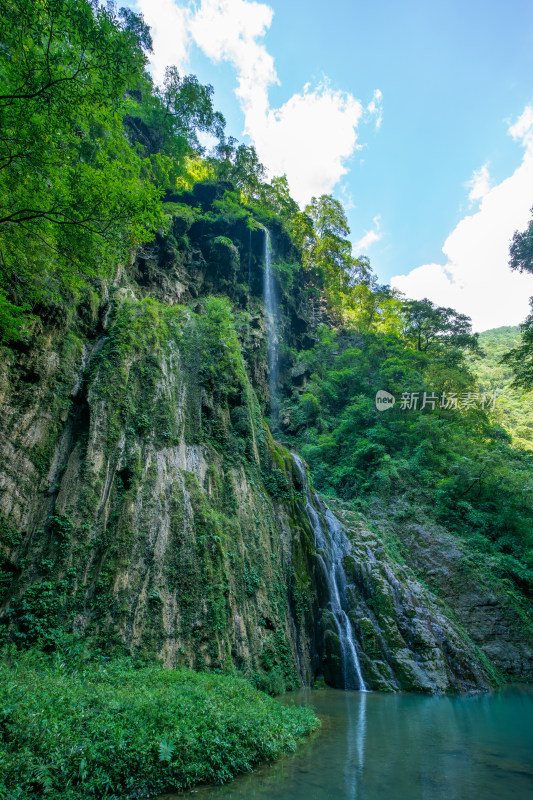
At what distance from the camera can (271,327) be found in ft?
94.7

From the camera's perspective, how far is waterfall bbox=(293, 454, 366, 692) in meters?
12.9

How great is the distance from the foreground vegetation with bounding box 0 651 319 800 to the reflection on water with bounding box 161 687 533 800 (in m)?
0.34

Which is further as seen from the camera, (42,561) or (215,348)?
(215,348)

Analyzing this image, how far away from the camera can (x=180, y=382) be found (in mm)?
12852

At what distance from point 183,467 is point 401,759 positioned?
25.3ft

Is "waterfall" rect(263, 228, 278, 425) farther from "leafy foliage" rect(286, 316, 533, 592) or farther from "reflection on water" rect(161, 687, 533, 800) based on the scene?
"reflection on water" rect(161, 687, 533, 800)

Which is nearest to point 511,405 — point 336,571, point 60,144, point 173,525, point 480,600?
point 480,600

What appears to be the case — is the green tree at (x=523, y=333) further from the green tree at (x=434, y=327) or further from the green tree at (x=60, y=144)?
the green tree at (x=60, y=144)

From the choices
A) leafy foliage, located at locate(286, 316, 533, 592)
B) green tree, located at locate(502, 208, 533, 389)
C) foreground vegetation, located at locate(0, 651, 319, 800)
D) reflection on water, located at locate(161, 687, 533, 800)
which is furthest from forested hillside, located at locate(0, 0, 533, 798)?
green tree, located at locate(502, 208, 533, 389)

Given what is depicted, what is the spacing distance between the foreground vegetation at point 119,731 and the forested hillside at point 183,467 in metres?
0.04

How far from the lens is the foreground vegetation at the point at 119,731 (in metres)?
3.82

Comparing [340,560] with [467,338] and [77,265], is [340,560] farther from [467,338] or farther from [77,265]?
[467,338]

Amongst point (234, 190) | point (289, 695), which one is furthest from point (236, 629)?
point (234, 190)

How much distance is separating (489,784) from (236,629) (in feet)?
20.8
